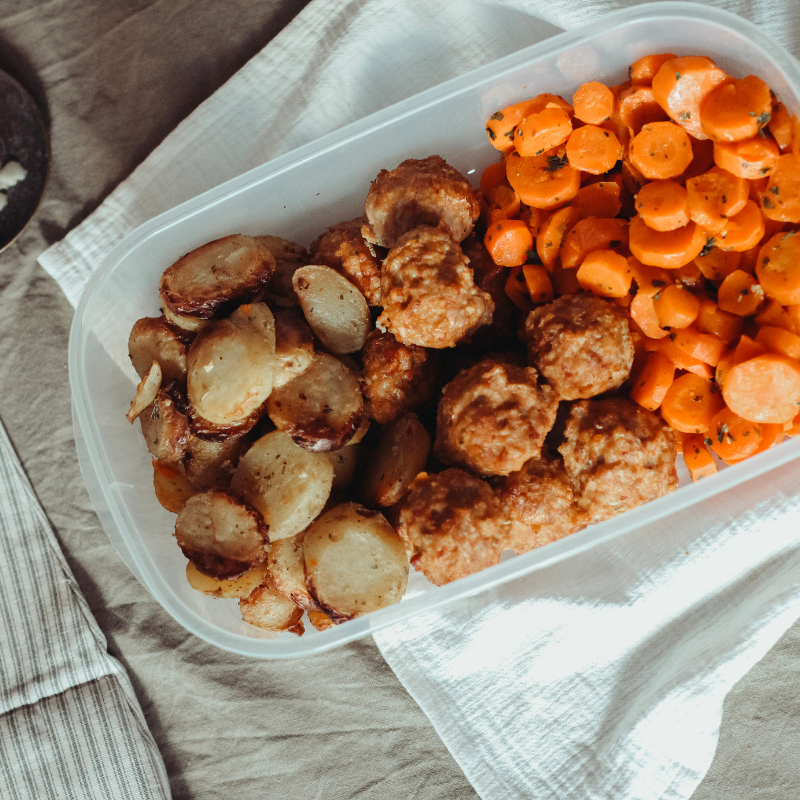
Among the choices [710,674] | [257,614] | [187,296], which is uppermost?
[187,296]

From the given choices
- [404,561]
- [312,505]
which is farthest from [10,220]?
[404,561]

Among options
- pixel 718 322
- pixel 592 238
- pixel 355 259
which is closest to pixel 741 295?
pixel 718 322

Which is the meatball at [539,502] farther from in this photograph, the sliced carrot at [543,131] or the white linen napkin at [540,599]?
the sliced carrot at [543,131]

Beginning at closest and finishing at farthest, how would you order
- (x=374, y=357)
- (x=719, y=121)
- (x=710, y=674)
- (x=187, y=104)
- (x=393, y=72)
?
(x=719, y=121) → (x=374, y=357) → (x=710, y=674) → (x=393, y=72) → (x=187, y=104)

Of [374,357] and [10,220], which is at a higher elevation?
[10,220]

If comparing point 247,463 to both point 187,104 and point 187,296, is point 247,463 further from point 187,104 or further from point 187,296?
point 187,104

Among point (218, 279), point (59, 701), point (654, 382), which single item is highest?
point (218, 279)

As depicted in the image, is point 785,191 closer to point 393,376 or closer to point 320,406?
point 393,376
